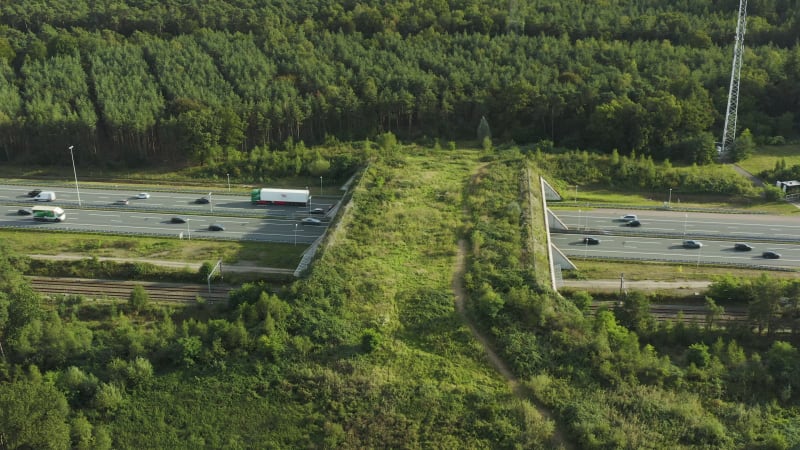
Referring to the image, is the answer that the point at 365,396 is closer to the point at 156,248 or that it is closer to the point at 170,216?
the point at 156,248

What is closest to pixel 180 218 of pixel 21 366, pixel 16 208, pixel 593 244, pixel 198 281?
pixel 198 281

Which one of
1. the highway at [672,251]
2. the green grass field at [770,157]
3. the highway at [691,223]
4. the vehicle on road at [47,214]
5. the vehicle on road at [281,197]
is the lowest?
the highway at [672,251]

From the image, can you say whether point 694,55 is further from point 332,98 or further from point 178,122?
point 178,122

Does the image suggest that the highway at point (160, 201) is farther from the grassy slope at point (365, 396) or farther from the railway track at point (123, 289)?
the grassy slope at point (365, 396)

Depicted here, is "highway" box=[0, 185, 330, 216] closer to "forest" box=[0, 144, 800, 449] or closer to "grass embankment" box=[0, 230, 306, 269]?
"grass embankment" box=[0, 230, 306, 269]

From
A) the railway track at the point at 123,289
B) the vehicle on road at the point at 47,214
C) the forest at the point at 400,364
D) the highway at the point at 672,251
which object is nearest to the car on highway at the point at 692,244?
the highway at the point at 672,251

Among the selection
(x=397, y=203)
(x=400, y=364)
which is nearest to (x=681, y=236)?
(x=397, y=203)
